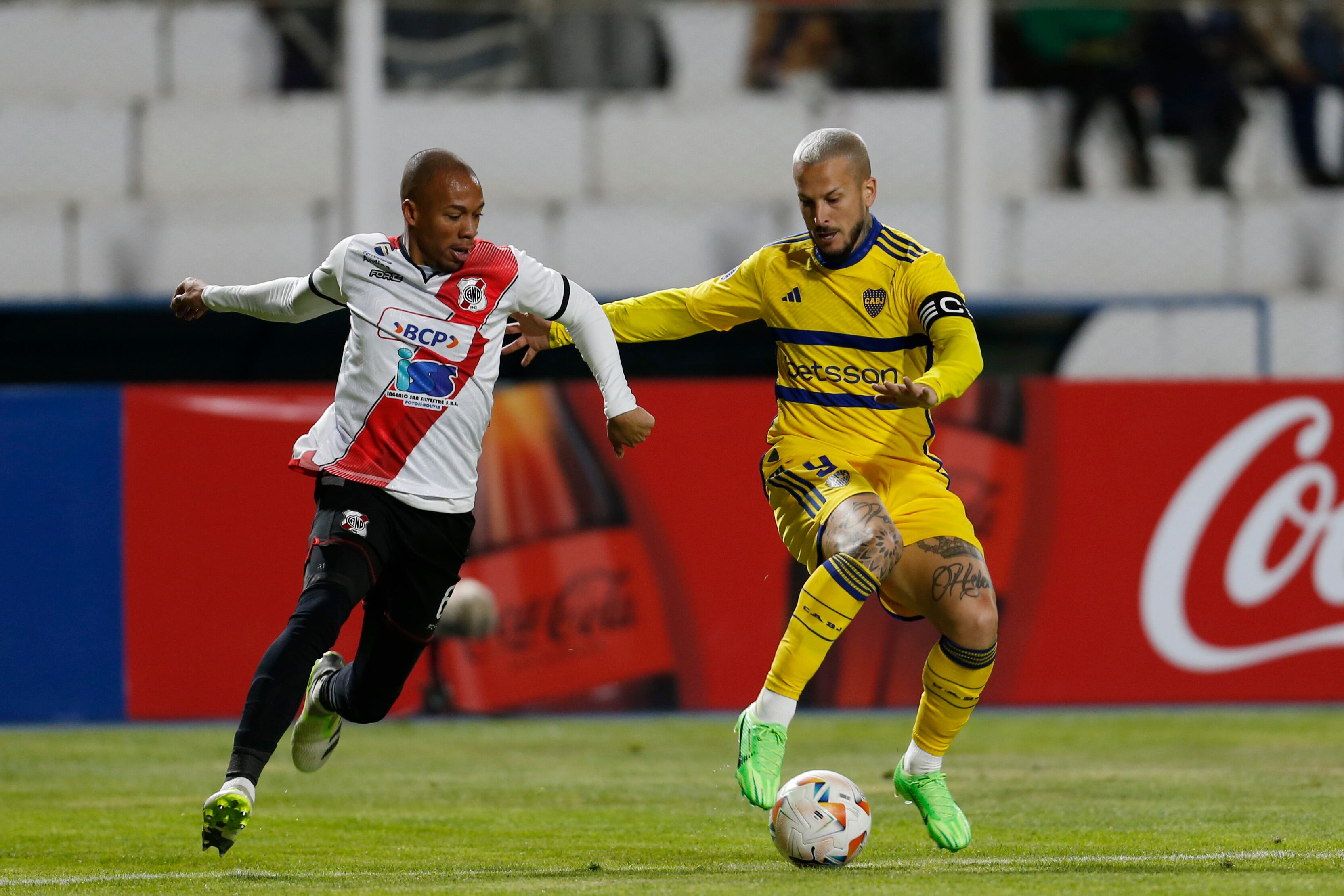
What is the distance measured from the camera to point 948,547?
5.84 meters

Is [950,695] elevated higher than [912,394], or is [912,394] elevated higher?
[912,394]

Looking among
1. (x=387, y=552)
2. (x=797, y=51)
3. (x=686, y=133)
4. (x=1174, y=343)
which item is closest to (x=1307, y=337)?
(x=1174, y=343)

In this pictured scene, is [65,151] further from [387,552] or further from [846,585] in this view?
[846,585]

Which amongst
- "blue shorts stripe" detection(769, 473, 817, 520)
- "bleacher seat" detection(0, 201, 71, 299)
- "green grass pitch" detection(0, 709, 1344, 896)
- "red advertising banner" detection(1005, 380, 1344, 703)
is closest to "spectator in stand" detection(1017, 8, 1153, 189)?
"red advertising banner" detection(1005, 380, 1344, 703)

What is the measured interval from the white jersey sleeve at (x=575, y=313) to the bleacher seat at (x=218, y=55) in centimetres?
961

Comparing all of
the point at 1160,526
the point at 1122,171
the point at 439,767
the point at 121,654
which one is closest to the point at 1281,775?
the point at 1160,526

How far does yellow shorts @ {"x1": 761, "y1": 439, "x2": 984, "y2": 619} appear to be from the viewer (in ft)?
19.3

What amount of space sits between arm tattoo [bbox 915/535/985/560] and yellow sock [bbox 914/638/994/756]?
0.30 metres

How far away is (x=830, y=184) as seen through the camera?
573 centimetres

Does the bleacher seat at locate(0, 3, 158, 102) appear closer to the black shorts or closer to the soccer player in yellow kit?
the soccer player in yellow kit

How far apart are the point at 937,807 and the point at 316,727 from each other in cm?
209

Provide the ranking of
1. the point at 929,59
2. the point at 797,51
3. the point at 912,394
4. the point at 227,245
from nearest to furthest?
the point at 912,394 → the point at 227,245 → the point at 929,59 → the point at 797,51

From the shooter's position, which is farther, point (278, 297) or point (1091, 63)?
point (1091, 63)

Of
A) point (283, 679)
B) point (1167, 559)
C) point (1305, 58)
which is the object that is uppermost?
point (1305, 58)
